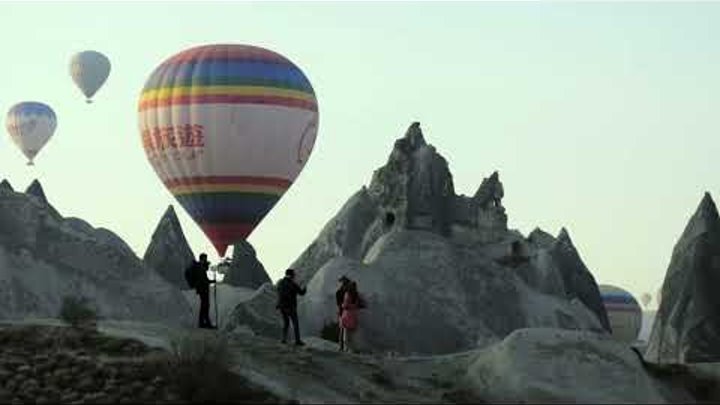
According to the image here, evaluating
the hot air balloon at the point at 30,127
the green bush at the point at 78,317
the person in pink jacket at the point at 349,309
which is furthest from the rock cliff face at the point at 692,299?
the hot air balloon at the point at 30,127

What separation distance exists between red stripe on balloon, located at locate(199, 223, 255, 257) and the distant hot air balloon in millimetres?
37842

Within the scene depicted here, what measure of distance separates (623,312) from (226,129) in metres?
64.0

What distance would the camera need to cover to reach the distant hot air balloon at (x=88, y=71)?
9106 centimetres

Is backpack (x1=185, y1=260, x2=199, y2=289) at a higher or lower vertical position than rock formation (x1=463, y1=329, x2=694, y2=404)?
higher

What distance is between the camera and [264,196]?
5488 centimetres

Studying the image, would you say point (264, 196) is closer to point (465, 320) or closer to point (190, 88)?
point (190, 88)

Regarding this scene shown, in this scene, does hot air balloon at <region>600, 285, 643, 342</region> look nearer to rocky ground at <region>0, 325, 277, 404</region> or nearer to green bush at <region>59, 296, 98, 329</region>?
green bush at <region>59, 296, 98, 329</region>

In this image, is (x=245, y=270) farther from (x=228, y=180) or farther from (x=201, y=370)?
(x=201, y=370)

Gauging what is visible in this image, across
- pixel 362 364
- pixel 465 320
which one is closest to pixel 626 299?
pixel 465 320

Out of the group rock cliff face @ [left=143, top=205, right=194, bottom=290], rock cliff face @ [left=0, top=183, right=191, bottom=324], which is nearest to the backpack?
rock cliff face @ [left=0, top=183, right=191, bottom=324]

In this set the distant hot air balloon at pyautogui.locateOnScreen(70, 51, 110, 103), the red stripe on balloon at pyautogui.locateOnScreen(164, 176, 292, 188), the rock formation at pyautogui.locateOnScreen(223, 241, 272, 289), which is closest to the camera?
the red stripe on balloon at pyautogui.locateOnScreen(164, 176, 292, 188)

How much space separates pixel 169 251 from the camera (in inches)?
3583

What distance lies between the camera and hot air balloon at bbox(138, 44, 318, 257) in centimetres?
5331

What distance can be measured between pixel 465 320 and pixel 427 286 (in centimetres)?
207
